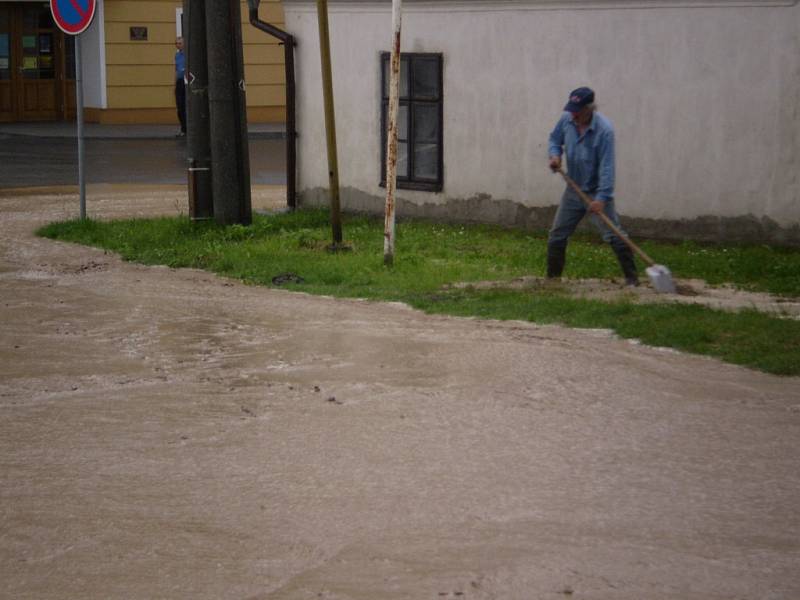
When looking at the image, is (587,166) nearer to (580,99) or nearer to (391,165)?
(580,99)

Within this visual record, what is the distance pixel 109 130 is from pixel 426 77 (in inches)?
623

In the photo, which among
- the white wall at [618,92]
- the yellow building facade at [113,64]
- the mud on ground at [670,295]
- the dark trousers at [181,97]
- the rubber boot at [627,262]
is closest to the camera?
the mud on ground at [670,295]

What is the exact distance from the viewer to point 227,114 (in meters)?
15.0

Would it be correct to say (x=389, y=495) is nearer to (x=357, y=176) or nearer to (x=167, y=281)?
(x=167, y=281)

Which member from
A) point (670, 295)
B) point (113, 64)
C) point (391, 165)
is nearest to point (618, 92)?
point (391, 165)

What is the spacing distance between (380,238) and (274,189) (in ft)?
19.2

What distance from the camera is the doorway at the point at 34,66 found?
3247 centimetres

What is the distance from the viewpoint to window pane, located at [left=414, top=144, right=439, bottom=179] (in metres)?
16.2

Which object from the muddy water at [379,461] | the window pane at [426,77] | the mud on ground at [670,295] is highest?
the window pane at [426,77]

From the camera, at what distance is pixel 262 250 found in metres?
13.8

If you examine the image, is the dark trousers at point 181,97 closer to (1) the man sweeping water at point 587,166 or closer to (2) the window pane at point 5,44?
(2) the window pane at point 5,44

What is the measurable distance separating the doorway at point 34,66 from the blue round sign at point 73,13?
701 inches

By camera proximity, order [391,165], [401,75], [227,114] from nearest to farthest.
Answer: [391,165]
[227,114]
[401,75]

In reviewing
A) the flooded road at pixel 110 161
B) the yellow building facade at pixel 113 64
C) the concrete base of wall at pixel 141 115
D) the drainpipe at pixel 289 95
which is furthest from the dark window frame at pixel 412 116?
the concrete base of wall at pixel 141 115
